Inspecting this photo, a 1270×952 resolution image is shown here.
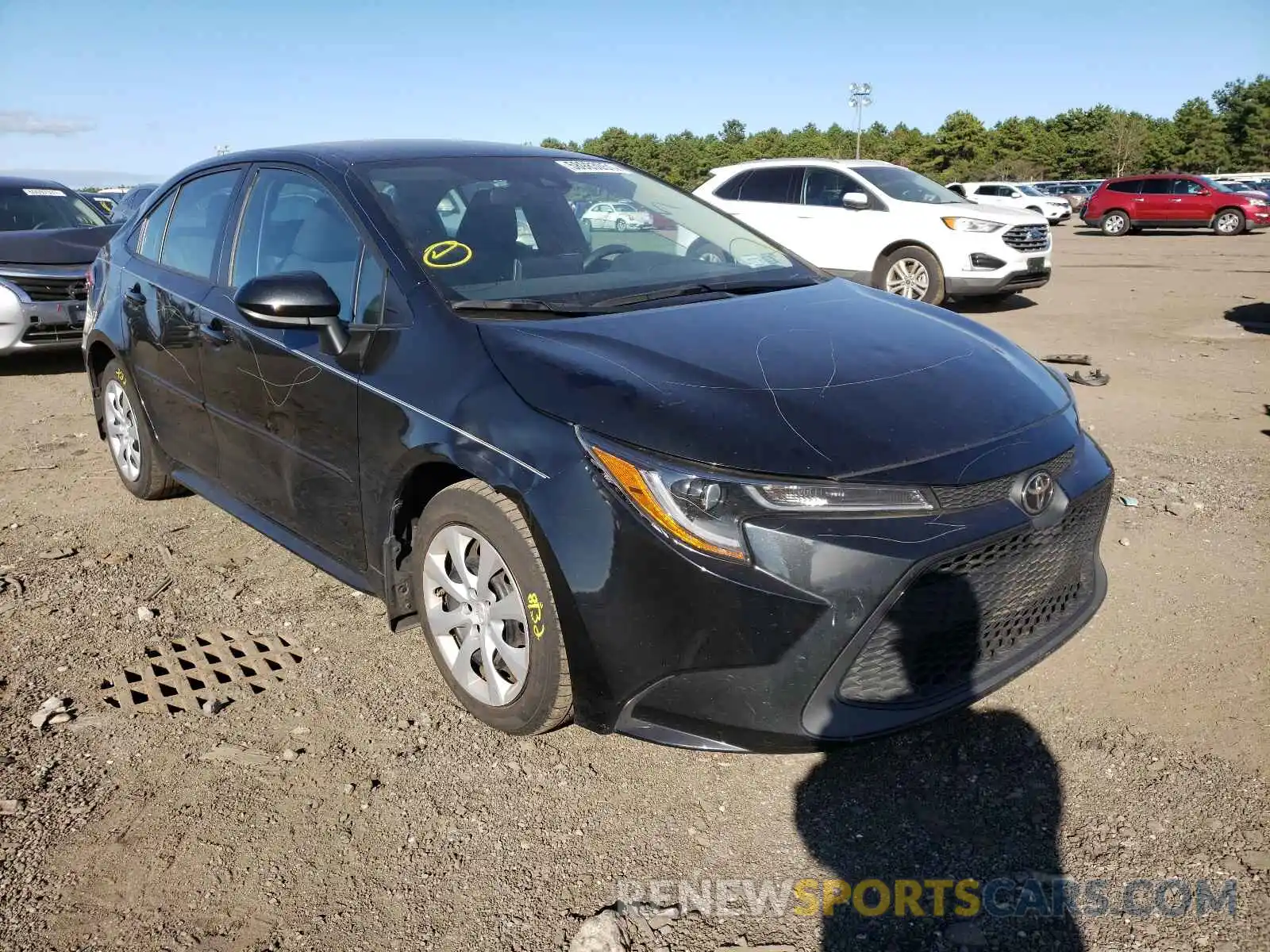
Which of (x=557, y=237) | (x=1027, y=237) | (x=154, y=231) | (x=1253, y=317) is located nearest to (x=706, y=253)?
(x=557, y=237)

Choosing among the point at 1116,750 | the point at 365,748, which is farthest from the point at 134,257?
the point at 1116,750

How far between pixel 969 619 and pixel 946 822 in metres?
0.55

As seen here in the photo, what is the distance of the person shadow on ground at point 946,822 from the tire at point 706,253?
5.79 ft

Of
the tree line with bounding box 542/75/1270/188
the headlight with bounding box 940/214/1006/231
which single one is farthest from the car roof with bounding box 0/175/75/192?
the tree line with bounding box 542/75/1270/188

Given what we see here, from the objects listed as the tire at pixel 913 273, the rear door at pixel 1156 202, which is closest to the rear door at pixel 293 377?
the tire at pixel 913 273

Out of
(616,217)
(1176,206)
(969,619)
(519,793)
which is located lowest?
(519,793)

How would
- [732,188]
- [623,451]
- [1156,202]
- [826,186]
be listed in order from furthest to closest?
[1156,202], [732,188], [826,186], [623,451]

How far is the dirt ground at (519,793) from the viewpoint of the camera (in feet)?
7.20

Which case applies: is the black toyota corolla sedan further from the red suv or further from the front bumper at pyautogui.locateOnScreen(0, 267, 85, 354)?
the red suv

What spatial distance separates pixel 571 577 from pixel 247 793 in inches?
45.1

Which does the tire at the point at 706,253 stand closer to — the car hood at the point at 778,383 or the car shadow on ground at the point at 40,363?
the car hood at the point at 778,383

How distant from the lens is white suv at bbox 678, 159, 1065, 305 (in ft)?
34.8

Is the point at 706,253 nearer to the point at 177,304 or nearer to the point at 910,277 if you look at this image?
the point at 177,304

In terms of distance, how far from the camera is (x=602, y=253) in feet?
11.3
